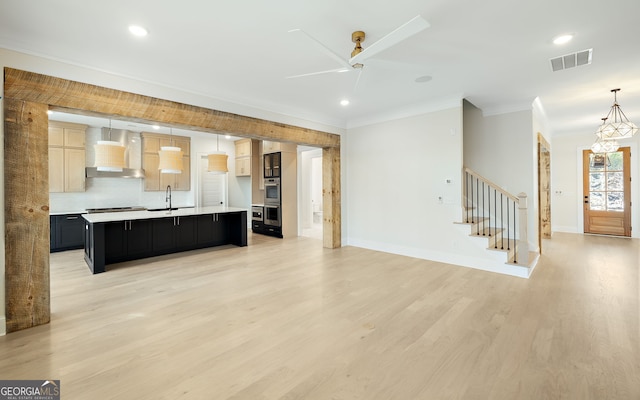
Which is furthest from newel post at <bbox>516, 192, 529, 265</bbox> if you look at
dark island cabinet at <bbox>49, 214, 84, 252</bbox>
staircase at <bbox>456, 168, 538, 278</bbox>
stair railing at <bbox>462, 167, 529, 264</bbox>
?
dark island cabinet at <bbox>49, 214, 84, 252</bbox>

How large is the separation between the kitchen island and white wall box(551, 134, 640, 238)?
872 centimetres

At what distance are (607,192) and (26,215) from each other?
37.2 feet

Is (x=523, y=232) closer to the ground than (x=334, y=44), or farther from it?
closer to the ground

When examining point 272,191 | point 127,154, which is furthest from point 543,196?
point 127,154

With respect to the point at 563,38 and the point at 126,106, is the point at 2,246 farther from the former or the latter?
the point at 563,38

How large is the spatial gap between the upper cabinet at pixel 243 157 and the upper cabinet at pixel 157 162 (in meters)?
1.43

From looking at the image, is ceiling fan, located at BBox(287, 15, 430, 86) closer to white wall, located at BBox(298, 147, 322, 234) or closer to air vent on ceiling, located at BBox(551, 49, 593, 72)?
air vent on ceiling, located at BBox(551, 49, 593, 72)

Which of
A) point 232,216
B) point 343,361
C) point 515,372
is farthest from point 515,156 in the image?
point 232,216

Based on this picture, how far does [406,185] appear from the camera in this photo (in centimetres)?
566

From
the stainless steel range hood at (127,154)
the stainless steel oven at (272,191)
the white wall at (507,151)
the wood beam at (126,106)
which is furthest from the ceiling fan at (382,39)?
the stainless steel range hood at (127,154)

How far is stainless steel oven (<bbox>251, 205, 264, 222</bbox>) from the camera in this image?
8442mm

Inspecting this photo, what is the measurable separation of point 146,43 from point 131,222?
3.44m

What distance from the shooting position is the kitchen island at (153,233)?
4.64m

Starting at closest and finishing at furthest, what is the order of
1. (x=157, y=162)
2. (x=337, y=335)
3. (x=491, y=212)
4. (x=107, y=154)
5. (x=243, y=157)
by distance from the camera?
(x=337, y=335), (x=107, y=154), (x=491, y=212), (x=157, y=162), (x=243, y=157)
